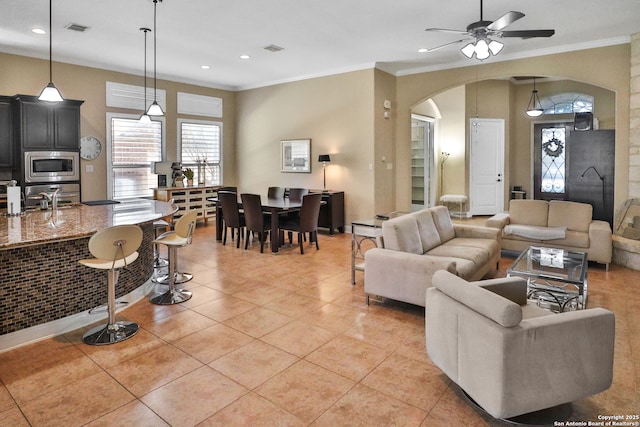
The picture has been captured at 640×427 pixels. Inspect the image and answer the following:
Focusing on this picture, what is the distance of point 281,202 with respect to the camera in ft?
21.9

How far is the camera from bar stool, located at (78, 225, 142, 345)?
9.78 ft

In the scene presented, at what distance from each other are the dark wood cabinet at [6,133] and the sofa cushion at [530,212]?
739 cm

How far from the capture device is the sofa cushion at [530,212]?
5754 mm

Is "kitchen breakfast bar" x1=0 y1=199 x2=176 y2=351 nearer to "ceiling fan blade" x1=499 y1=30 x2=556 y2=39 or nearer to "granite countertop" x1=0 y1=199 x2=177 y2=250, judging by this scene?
"granite countertop" x1=0 y1=199 x2=177 y2=250

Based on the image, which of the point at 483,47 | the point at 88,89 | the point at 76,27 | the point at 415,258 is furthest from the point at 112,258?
the point at 88,89

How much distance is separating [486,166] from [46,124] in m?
8.67

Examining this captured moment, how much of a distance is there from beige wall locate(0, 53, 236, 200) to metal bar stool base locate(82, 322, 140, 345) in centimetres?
468

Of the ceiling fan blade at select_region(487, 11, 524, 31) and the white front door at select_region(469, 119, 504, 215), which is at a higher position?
the ceiling fan blade at select_region(487, 11, 524, 31)

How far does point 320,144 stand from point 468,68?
9.74ft

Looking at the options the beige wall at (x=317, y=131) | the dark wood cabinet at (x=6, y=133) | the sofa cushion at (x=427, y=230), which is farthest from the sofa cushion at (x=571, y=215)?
the dark wood cabinet at (x=6, y=133)

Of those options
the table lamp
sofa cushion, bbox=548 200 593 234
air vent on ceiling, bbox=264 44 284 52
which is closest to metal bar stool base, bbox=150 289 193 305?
air vent on ceiling, bbox=264 44 284 52

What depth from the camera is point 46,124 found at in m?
6.14

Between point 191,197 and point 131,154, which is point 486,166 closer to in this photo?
point 191,197

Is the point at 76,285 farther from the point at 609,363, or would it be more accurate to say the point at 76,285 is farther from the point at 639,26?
the point at 639,26
